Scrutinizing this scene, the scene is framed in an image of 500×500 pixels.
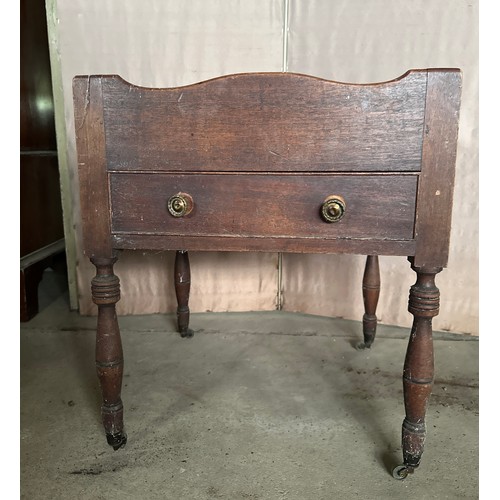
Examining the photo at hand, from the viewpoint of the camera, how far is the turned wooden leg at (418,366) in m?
0.93

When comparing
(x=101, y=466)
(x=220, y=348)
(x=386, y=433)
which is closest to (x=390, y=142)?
(x=386, y=433)

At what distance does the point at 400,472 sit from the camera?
99 cm

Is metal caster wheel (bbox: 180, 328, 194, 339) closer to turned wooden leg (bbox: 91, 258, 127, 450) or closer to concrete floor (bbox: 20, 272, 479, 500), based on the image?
concrete floor (bbox: 20, 272, 479, 500)

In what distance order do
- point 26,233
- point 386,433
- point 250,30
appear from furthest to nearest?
point 26,233
point 250,30
point 386,433

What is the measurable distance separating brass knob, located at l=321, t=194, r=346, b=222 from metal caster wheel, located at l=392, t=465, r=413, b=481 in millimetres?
517

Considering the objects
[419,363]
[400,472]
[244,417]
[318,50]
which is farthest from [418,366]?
[318,50]

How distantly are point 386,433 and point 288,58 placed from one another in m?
1.30

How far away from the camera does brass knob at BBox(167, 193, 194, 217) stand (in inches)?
37.2

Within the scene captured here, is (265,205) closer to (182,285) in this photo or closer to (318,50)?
(182,285)

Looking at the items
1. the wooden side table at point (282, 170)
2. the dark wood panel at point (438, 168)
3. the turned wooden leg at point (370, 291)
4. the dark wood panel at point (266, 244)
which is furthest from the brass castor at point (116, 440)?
the turned wooden leg at point (370, 291)

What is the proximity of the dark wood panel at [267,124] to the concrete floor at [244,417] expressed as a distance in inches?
24.1

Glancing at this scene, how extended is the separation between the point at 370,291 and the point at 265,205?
0.77 meters

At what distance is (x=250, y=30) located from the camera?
1750 mm

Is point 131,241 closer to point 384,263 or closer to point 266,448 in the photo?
point 266,448
